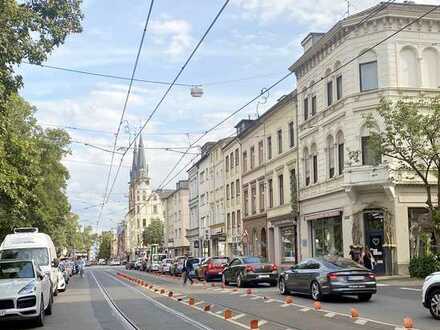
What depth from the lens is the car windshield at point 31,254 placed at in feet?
79.3

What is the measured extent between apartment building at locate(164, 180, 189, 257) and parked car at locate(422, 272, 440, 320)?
254 ft

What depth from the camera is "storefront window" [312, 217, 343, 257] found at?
121 feet

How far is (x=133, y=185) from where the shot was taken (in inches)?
5148

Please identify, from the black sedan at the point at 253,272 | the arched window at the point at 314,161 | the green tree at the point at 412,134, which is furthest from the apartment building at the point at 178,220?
the green tree at the point at 412,134

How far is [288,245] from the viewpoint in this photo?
45438mm

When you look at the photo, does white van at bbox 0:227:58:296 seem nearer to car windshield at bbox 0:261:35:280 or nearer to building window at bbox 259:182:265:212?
car windshield at bbox 0:261:35:280

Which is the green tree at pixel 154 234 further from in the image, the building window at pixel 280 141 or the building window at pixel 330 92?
the building window at pixel 330 92

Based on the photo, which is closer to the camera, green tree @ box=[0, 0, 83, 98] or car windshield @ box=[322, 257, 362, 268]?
green tree @ box=[0, 0, 83, 98]

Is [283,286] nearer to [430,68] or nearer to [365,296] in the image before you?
[365,296]

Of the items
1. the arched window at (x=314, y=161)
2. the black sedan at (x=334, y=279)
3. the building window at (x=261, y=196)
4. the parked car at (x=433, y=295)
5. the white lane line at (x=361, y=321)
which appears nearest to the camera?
the white lane line at (x=361, y=321)

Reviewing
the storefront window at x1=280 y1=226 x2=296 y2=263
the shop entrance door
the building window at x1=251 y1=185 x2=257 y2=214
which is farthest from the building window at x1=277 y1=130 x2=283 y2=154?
the shop entrance door

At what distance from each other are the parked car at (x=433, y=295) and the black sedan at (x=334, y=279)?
504cm

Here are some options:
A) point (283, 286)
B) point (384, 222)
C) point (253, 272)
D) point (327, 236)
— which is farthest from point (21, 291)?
point (327, 236)

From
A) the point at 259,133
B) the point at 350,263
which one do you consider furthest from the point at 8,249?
the point at 259,133
